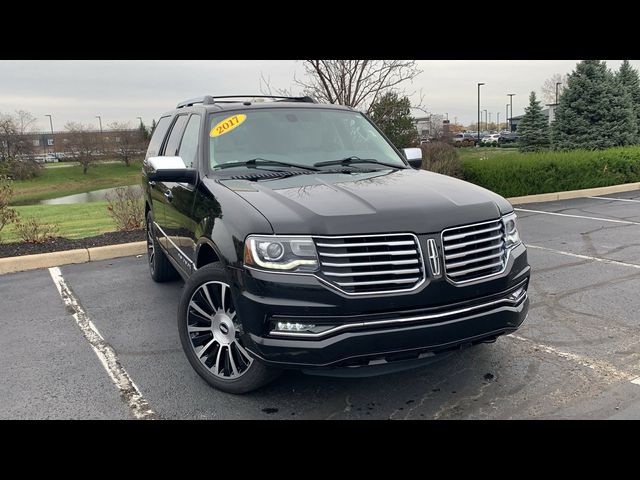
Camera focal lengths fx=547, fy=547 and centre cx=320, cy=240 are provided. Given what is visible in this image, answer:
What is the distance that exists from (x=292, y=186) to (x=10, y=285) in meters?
4.80

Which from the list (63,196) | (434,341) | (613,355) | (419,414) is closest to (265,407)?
(419,414)

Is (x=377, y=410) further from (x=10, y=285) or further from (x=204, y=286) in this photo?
(x=10, y=285)

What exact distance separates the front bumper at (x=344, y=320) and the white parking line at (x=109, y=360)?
941 mm

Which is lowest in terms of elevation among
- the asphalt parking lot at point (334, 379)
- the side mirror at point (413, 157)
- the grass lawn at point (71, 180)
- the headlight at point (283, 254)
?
the grass lawn at point (71, 180)

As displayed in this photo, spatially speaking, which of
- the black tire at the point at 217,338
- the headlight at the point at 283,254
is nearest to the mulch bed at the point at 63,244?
the black tire at the point at 217,338

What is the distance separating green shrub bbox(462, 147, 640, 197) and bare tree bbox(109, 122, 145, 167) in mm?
44435

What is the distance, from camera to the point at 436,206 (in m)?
3.27

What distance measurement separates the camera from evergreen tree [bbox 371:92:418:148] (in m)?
12.0

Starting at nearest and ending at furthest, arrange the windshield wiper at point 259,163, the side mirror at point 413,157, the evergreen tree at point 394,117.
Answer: the windshield wiper at point 259,163 → the side mirror at point 413,157 → the evergreen tree at point 394,117

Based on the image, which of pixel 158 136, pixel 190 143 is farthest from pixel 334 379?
pixel 158 136

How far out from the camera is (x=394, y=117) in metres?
12.4

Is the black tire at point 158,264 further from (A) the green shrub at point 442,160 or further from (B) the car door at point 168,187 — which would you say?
(A) the green shrub at point 442,160

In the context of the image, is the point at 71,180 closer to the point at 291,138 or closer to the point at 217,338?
the point at 291,138

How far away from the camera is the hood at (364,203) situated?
3.07m
